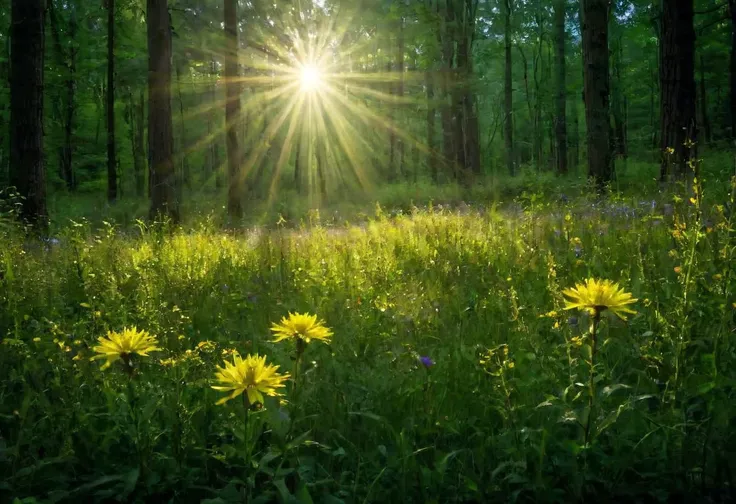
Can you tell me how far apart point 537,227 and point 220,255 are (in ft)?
10.7

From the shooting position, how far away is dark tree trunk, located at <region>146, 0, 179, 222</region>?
10688 mm

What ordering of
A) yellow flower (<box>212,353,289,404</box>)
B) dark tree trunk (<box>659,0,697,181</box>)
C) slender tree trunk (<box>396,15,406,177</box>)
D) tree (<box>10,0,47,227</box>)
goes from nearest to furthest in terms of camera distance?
yellow flower (<box>212,353,289,404</box>)
tree (<box>10,0,47,227</box>)
dark tree trunk (<box>659,0,697,181</box>)
slender tree trunk (<box>396,15,406,177</box>)

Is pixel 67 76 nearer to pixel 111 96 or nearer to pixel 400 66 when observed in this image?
pixel 111 96

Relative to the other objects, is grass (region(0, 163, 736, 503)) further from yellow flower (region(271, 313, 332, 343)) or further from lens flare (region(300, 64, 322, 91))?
lens flare (region(300, 64, 322, 91))

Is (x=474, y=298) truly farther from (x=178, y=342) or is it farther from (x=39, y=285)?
(x=39, y=285)

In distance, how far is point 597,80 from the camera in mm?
10289

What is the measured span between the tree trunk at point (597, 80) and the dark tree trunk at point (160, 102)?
8.07m

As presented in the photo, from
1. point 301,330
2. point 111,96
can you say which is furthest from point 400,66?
point 301,330

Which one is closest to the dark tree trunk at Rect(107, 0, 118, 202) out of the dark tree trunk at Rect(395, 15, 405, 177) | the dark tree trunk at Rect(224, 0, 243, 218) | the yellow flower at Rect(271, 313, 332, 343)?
the dark tree trunk at Rect(224, 0, 243, 218)

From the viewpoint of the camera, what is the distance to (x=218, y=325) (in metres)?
3.31

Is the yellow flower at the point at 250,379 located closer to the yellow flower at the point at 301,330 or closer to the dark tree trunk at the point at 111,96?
the yellow flower at the point at 301,330

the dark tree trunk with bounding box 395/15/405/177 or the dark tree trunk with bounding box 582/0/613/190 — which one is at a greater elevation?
the dark tree trunk with bounding box 395/15/405/177

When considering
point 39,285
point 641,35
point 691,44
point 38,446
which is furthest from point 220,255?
point 641,35

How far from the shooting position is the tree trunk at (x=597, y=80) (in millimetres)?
10234
